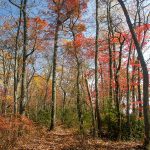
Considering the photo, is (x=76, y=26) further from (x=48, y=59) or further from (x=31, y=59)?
(x=48, y=59)

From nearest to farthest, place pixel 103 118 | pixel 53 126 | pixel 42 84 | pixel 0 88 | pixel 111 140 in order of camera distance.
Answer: pixel 111 140 → pixel 103 118 → pixel 53 126 → pixel 0 88 → pixel 42 84

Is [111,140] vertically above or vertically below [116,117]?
below

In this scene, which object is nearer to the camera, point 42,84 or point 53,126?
point 53,126

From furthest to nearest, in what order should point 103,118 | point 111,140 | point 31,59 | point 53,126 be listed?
point 31,59 < point 53,126 < point 103,118 < point 111,140

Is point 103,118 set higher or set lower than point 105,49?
lower

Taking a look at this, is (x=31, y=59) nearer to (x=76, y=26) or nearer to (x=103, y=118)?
(x=76, y=26)

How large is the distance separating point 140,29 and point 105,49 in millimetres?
3796

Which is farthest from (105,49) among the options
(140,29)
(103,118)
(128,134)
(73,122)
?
(128,134)

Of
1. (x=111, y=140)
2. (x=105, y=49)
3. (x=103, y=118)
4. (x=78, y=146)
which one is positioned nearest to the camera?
(x=78, y=146)

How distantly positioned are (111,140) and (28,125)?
17.4 ft

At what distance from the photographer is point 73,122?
23359 mm

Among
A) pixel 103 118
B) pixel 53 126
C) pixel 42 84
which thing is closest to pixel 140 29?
pixel 103 118

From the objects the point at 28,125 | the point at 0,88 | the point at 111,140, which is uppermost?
the point at 0,88

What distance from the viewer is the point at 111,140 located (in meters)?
15.6
